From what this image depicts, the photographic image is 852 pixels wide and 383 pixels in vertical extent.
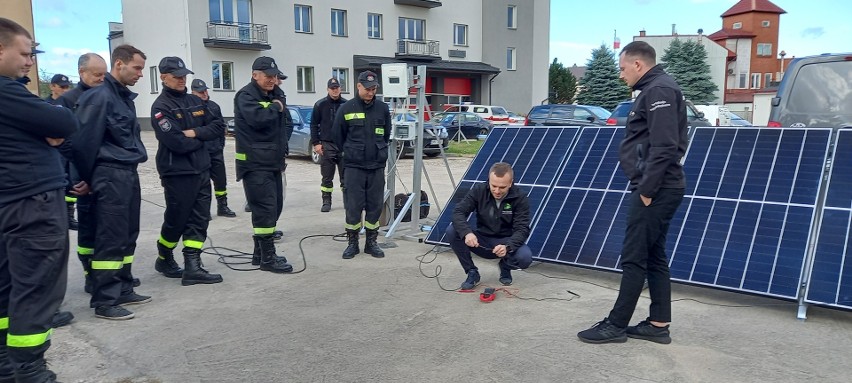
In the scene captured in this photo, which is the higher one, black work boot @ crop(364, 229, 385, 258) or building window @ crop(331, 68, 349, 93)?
building window @ crop(331, 68, 349, 93)

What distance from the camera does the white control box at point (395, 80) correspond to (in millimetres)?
7824

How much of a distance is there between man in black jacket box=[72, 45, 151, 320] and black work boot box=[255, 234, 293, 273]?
1503 mm

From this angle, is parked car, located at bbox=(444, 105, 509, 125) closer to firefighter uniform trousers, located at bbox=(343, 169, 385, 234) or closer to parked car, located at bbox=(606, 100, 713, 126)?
parked car, located at bbox=(606, 100, 713, 126)

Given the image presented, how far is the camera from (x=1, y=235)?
146 inches

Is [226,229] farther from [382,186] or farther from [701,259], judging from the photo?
[701,259]

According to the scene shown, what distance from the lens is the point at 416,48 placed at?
40000mm

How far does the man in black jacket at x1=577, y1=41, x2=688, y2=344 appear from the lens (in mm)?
4137

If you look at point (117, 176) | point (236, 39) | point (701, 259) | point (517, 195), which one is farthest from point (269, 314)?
point (236, 39)

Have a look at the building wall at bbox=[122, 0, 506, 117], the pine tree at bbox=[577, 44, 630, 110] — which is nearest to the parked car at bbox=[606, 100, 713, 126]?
the building wall at bbox=[122, 0, 506, 117]

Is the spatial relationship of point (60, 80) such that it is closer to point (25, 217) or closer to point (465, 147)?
point (25, 217)

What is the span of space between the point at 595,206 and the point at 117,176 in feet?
15.1

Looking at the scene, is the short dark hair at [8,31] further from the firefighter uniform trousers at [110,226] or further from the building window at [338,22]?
the building window at [338,22]

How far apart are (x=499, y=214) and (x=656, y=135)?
2116mm

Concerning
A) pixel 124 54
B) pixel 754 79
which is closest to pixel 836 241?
pixel 124 54
